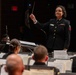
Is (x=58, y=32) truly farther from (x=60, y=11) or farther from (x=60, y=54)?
(x=60, y=54)

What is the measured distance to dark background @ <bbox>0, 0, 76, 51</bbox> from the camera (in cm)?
1297

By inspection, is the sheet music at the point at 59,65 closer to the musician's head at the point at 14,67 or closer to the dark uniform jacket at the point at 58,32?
the dark uniform jacket at the point at 58,32

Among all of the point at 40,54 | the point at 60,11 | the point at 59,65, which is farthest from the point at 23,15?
the point at 40,54

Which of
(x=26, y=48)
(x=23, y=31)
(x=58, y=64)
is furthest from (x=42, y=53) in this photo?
(x=23, y=31)

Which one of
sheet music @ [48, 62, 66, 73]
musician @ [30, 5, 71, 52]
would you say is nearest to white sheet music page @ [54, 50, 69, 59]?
sheet music @ [48, 62, 66, 73]

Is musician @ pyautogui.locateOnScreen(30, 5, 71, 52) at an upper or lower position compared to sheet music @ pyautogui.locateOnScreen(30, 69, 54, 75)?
upper

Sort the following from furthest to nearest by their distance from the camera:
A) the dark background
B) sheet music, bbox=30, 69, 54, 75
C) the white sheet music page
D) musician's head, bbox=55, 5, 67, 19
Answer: the dark background < musician's head, bbox=55, 5, 67, 19 < the white sheet music page < sheet music, bbox=30, 69, 54, 75

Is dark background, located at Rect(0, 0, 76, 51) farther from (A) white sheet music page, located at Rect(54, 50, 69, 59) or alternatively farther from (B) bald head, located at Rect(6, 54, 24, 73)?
(B) bald head, located at Rect(6, 54, 24, 73)

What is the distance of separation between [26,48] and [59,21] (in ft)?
2.70

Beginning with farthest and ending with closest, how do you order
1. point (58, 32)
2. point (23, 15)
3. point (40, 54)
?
point (23, 15), point (58, 32), point (40, 54)

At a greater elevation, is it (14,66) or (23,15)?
(14,66)

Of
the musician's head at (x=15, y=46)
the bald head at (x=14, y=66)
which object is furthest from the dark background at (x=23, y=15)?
the bald head at (x=14, y=66)

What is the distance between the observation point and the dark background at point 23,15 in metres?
13.0

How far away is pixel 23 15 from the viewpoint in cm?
1318
